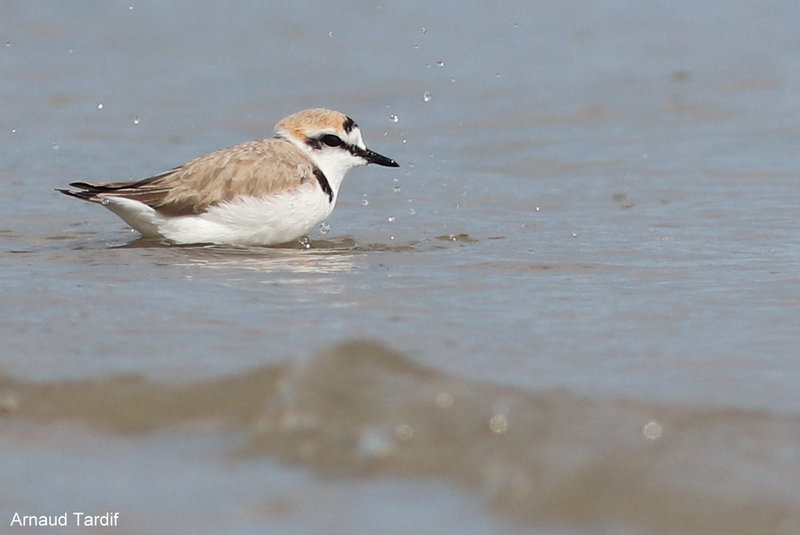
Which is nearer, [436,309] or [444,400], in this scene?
[444,400]

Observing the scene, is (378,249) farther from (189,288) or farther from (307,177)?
(189,288)

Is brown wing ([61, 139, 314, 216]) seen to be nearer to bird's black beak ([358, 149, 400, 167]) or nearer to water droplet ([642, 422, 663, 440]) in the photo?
bird's black beak ([358, 149, 400, 167])

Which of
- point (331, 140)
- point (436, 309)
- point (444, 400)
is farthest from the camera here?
point (331, 140)

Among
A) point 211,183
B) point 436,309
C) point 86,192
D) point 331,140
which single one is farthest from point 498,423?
point 331,140

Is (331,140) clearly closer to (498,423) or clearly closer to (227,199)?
A: (227,199)

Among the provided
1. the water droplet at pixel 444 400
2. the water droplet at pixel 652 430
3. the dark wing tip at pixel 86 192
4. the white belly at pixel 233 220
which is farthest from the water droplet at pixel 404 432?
the dark wing tip at pixel 86 192

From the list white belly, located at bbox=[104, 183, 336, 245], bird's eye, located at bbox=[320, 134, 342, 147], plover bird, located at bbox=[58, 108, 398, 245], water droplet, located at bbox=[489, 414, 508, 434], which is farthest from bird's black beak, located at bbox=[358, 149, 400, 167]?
water droplet, located at bbox=[489, 414, 508, 434]

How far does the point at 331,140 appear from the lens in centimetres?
818

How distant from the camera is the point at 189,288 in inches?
243

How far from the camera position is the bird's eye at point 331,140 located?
8172 millimetres

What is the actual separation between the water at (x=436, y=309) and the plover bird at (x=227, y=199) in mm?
165

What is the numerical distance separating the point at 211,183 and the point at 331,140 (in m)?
0.86

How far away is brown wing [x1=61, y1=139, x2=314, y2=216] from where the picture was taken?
24.7ft

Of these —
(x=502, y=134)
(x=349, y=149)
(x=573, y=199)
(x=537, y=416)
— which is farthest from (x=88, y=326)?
(x=502, y=134)
